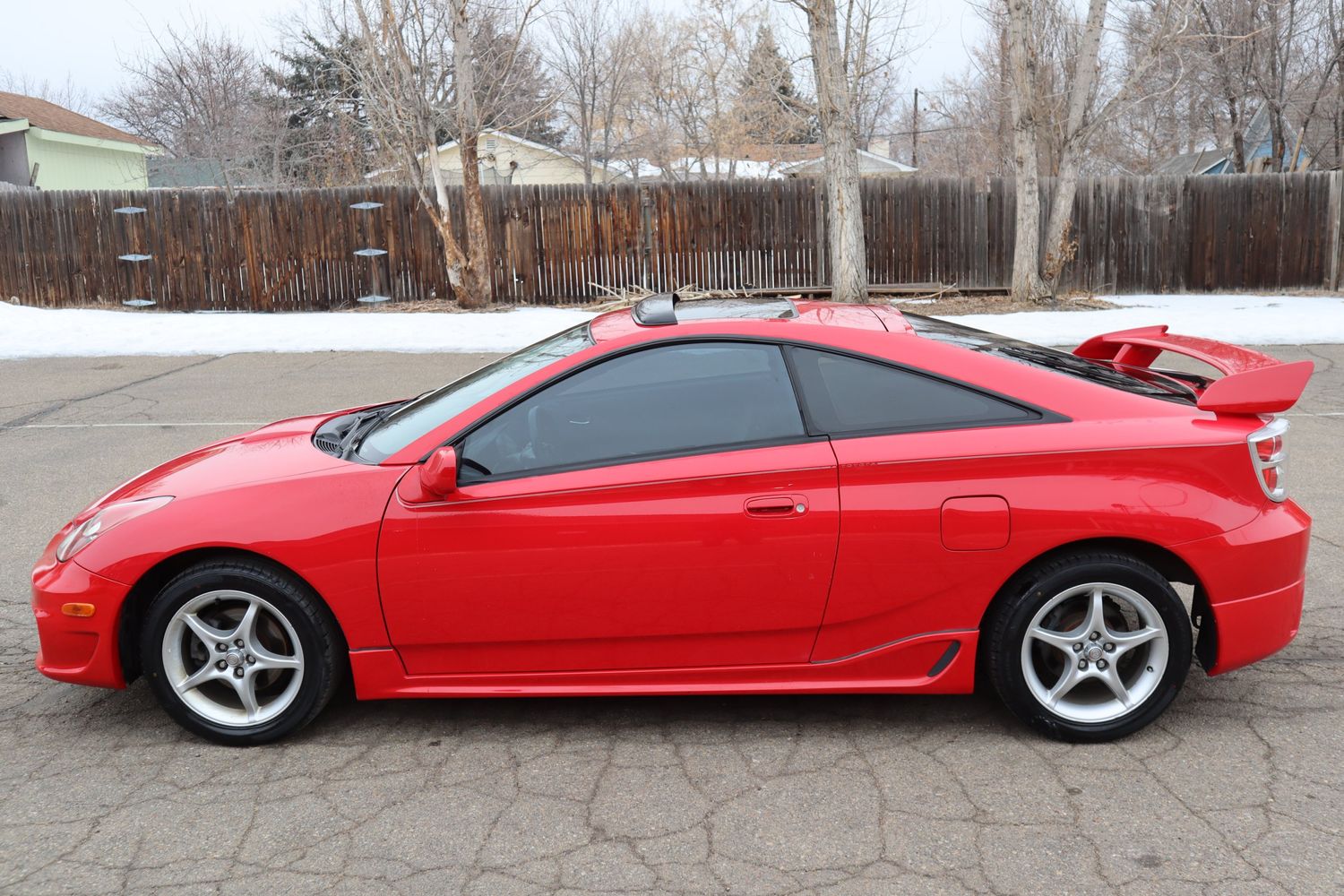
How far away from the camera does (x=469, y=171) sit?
711 inches

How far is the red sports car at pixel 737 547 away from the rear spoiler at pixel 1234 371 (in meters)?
0.01

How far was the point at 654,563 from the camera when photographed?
356 centimetres

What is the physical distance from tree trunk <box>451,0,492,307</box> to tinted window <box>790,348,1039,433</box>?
15015mm

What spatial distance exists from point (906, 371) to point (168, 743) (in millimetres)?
2803

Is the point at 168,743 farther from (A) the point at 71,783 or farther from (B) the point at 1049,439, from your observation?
(B) the point at 1049,439

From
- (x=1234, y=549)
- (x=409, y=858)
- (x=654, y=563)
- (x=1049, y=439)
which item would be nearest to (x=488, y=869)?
(x=409, y=858)

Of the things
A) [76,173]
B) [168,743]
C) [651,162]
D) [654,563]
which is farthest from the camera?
[651,162]

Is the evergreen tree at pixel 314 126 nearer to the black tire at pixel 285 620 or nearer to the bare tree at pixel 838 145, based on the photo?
the bare tree at pixel 838 145

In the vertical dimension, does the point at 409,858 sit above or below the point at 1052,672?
below

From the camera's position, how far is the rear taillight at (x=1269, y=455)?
→ 3660 mm

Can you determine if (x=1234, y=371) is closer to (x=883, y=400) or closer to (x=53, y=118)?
(x=883, y=400)

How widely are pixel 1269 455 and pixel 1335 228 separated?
2009 cm

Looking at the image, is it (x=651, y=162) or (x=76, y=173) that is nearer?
(x=76, y=173)

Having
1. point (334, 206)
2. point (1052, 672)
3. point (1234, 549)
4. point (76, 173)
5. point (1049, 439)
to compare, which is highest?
point (76, 173)
